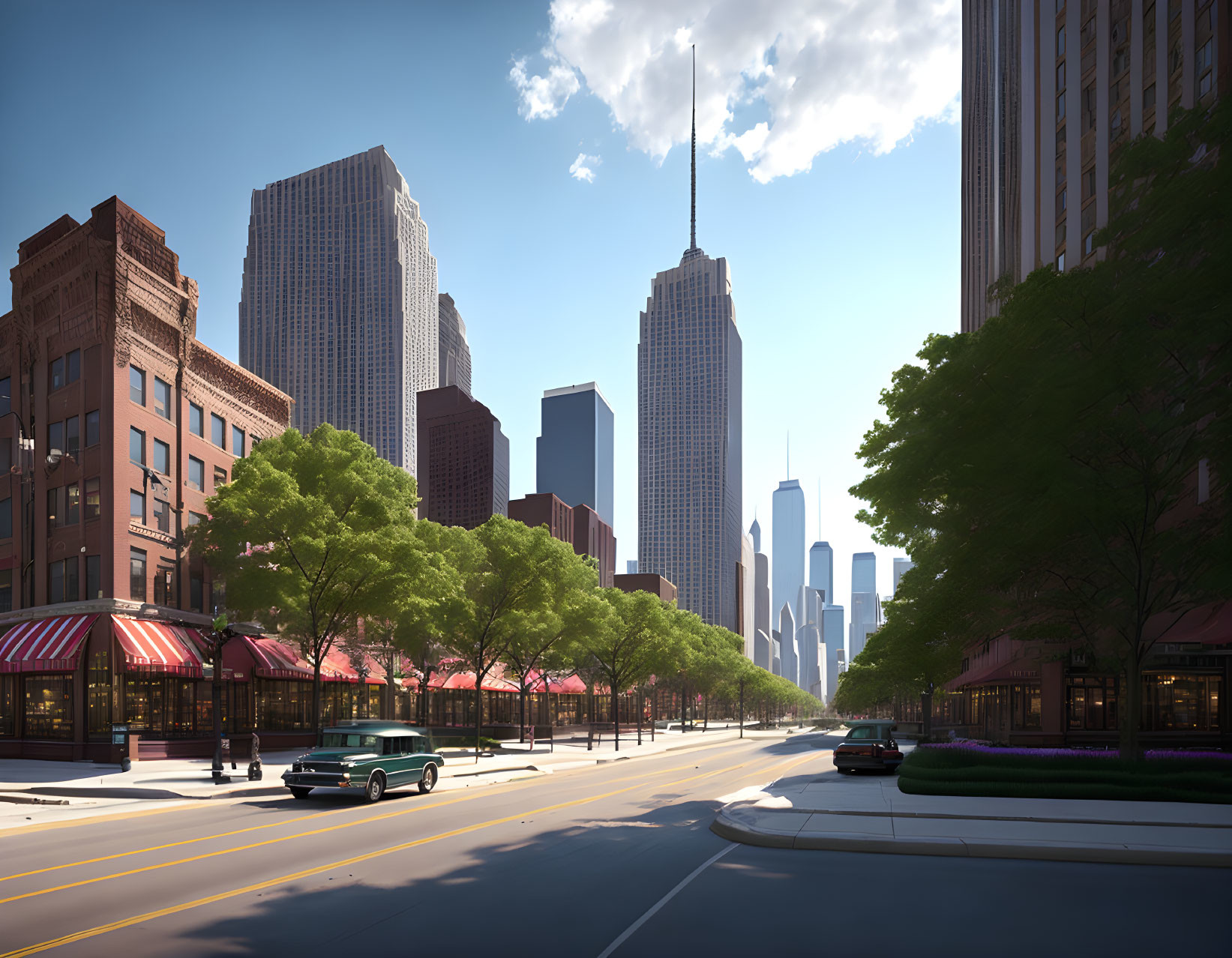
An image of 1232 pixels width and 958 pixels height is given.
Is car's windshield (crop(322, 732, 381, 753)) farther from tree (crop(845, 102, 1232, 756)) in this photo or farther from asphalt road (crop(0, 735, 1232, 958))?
tree (crop(845, 102, 1232, 756))

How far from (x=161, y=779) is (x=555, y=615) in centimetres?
2699

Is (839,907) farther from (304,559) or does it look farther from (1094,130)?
(1094,130)

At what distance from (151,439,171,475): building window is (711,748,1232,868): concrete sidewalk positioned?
31.7 metres

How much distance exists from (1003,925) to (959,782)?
14340 mm

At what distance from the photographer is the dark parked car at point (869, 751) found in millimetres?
33594

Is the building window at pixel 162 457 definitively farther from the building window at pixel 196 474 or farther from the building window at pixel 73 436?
the building window at pixel 73 436

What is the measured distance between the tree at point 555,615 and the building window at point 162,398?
65.7 ft

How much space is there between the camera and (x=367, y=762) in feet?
80.7

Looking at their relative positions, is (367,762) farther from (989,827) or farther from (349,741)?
(989,827)

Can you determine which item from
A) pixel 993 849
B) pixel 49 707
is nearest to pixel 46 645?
pixel 49 707

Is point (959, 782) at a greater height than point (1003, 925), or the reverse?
point (1003, 925)

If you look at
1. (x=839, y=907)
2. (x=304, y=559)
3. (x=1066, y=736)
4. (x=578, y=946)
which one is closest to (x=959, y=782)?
(x=839, y=907)

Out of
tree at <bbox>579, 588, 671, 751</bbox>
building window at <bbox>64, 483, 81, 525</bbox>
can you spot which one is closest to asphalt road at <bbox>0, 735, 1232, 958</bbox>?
building window at <bbox>64, 483, 81, 525</bbox>

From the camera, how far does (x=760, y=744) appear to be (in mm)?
67312
